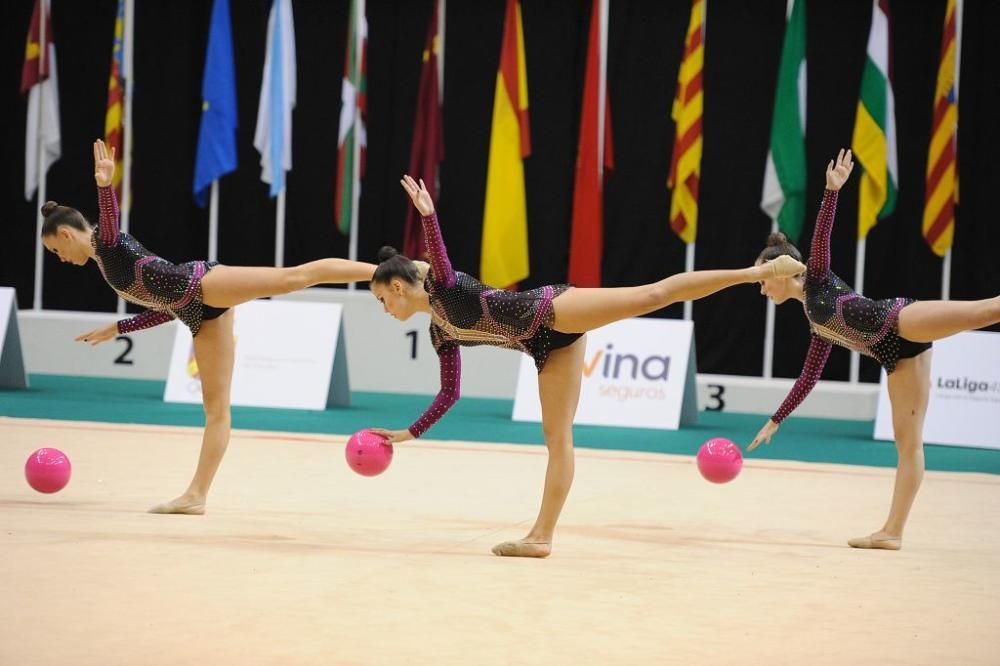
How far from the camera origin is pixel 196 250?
13.8m

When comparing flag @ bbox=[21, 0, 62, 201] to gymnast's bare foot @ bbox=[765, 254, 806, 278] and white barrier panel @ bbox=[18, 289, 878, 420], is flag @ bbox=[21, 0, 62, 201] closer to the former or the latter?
white barrier panel @ bbox=[18, 289, 878, 420]

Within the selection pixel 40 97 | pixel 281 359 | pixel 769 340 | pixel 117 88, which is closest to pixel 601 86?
pixel 769 340

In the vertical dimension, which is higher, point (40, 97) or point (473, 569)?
point (40, 97)

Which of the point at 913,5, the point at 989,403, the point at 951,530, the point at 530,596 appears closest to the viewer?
the point at 530,596

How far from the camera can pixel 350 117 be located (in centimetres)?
1246

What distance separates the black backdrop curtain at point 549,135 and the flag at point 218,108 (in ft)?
2.96

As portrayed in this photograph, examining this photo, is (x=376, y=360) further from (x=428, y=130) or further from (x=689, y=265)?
(x=689, y=265)

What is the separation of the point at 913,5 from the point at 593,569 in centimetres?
898

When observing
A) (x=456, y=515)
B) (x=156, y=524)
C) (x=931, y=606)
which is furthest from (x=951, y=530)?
(x=156, y=524)

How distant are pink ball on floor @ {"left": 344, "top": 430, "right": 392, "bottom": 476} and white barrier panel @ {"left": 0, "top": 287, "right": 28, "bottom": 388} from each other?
6391mm

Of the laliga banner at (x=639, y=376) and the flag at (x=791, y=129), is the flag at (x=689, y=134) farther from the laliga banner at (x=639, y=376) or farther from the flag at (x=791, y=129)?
the laliga banner at (x=639, y=376)

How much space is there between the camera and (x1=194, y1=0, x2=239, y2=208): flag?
498 inches

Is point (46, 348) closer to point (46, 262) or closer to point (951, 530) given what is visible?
point (46, 262)

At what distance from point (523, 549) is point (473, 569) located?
36 centimetres
